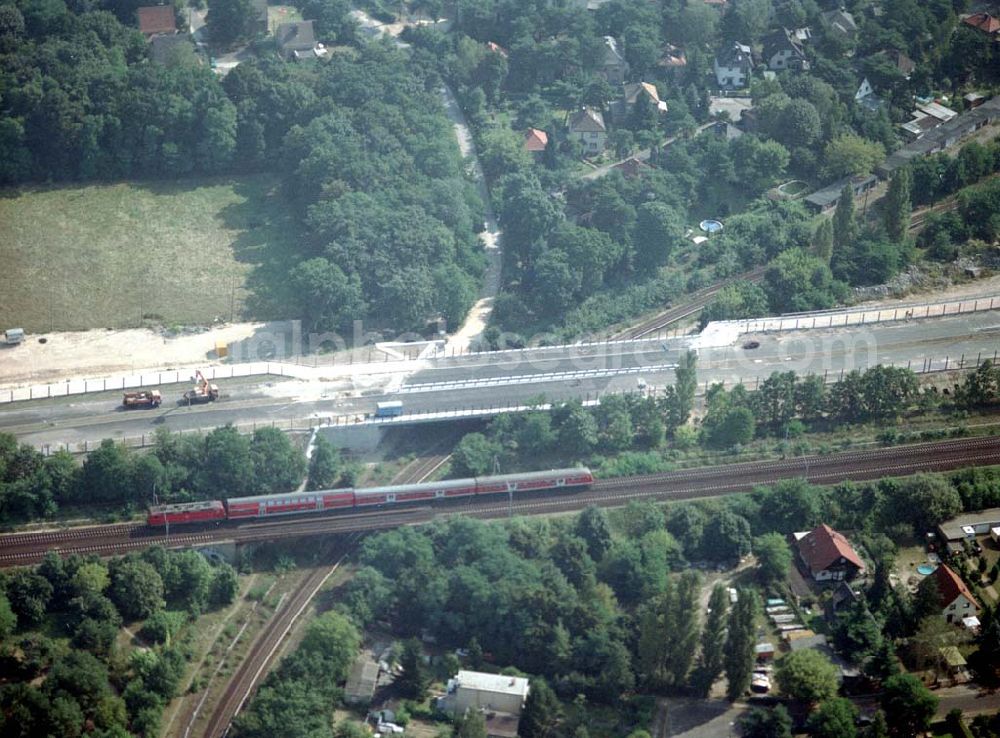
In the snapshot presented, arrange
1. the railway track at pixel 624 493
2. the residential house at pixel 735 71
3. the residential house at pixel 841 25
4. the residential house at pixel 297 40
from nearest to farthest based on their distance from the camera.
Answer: the railway track at pixel 624 493 → the residential house at pixel 297 40 → the residential house at pixel 735 71 → the residential house at pixel 841 25

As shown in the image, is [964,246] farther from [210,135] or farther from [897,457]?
[210,135]

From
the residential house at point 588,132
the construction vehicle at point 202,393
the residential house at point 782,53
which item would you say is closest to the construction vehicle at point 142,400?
the construction vehicle at point 202,393

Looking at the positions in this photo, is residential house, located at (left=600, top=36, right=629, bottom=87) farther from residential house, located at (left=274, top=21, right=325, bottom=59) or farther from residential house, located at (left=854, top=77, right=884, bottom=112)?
residential house, located at (left=274, top=21, right=325, bottom=59)

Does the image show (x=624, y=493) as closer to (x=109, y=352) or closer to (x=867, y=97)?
(x=109, y=352)

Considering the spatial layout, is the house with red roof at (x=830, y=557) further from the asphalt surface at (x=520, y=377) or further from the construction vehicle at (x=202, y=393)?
the construction vehicle at (x=202, y=393)

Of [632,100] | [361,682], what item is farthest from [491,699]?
[632,100]
